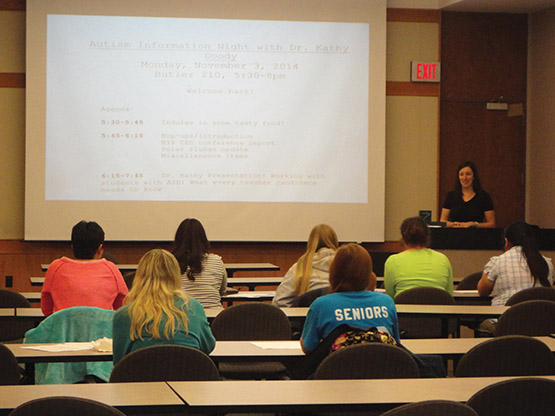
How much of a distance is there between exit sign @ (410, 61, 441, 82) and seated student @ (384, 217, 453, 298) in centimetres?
359

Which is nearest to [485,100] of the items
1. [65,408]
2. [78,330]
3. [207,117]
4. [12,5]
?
[207,117]

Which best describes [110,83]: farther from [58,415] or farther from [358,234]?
[58,415]

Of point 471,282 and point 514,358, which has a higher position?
point 514,358

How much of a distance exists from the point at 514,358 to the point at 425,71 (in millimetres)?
6124

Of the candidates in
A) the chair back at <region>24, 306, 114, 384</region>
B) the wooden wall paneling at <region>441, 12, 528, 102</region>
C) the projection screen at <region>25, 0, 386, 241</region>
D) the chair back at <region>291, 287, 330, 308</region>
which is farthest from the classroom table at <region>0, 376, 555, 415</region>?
the wooden wall paneling at <region>441, 12, 528, 102</region>

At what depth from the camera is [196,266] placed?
15.8ft

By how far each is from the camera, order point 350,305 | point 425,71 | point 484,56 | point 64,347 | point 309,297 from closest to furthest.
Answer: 1. point 350,305
2. point 64,347
3. point 309,297
4. point 425,71
5. point 484,56

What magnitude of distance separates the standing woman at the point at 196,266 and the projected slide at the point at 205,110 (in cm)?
324

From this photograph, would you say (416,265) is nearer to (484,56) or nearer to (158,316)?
(158,316)

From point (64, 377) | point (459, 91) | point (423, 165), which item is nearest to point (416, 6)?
point (459, 91)

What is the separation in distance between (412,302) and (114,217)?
4129 millimetres

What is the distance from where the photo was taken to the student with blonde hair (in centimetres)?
485

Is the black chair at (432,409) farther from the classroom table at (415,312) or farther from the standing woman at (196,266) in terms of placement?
the standing woman at (196,266)

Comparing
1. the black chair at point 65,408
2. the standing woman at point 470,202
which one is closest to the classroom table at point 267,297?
the standing woman at point 470,202
